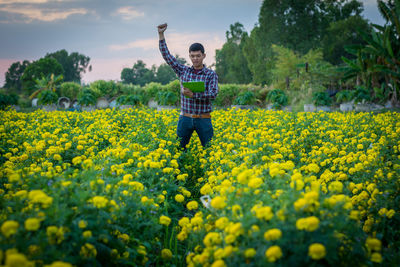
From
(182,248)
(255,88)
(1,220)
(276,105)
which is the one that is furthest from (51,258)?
(255,88)

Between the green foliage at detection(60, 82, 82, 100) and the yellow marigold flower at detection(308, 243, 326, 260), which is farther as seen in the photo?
the green foliage at detection(60, 82, 82, 100)

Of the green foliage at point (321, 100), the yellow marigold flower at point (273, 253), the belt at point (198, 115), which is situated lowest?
the yellow marigold flower at point (273, 253)

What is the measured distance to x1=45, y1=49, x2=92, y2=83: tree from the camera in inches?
2790

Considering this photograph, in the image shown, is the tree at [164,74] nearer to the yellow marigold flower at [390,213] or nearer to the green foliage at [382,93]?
the green foliage at [382,93]

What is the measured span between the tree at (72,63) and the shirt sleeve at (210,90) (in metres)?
A: 74.4

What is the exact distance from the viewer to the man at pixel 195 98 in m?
4.39

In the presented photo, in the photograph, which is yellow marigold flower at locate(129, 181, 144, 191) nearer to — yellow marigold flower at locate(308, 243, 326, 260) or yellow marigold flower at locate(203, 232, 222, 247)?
yellow marigold flower at locate(203, 232, 222, 247)

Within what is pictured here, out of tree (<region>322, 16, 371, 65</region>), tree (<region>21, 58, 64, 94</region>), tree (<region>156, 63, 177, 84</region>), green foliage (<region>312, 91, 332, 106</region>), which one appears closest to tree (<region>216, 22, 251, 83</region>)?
tree (<region>322, 16, 371, 65</region>)

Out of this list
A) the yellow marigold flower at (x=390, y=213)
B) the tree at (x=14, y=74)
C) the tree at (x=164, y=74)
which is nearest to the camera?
the yellow marigold flower at (x=390, y=213)

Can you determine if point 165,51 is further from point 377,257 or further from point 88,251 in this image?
point 377,257

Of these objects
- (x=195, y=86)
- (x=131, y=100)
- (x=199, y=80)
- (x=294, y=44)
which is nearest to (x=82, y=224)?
(x=195, y=86)

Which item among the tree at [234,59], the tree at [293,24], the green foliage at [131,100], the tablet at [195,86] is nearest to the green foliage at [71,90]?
the green foliage at [131,100]

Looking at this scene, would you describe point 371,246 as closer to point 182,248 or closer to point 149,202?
point 149,202

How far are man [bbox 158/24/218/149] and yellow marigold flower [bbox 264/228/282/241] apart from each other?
305 centimetres
